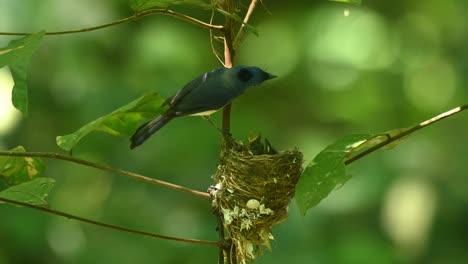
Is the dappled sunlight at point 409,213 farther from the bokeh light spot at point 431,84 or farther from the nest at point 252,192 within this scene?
the nest at point 252,192

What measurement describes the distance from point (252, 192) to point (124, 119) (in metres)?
0.33

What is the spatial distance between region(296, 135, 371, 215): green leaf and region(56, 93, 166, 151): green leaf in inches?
10.6

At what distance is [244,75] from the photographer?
1660 millimetres

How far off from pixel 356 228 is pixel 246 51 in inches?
42.6

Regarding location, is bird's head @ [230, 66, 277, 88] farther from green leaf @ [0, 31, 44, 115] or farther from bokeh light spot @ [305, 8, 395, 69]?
bokeh light spot @ [305, 8, 395, 69]

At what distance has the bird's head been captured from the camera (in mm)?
1630

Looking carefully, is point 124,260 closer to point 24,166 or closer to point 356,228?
point 356,228

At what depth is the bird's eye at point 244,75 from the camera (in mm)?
1641

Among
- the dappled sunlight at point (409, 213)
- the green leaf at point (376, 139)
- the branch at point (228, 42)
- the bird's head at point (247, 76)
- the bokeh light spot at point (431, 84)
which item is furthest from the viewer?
the bokeh light spot at point (431, 84)

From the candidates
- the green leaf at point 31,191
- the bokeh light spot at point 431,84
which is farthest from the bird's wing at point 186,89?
the bokeh light spot at point 431,84

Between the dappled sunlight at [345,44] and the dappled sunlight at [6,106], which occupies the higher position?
the dappled sunlight at [345,44]

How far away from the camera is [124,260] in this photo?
156 inches

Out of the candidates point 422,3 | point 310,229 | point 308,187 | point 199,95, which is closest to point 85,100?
point 310,229

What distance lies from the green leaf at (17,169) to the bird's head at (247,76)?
0.39 m
